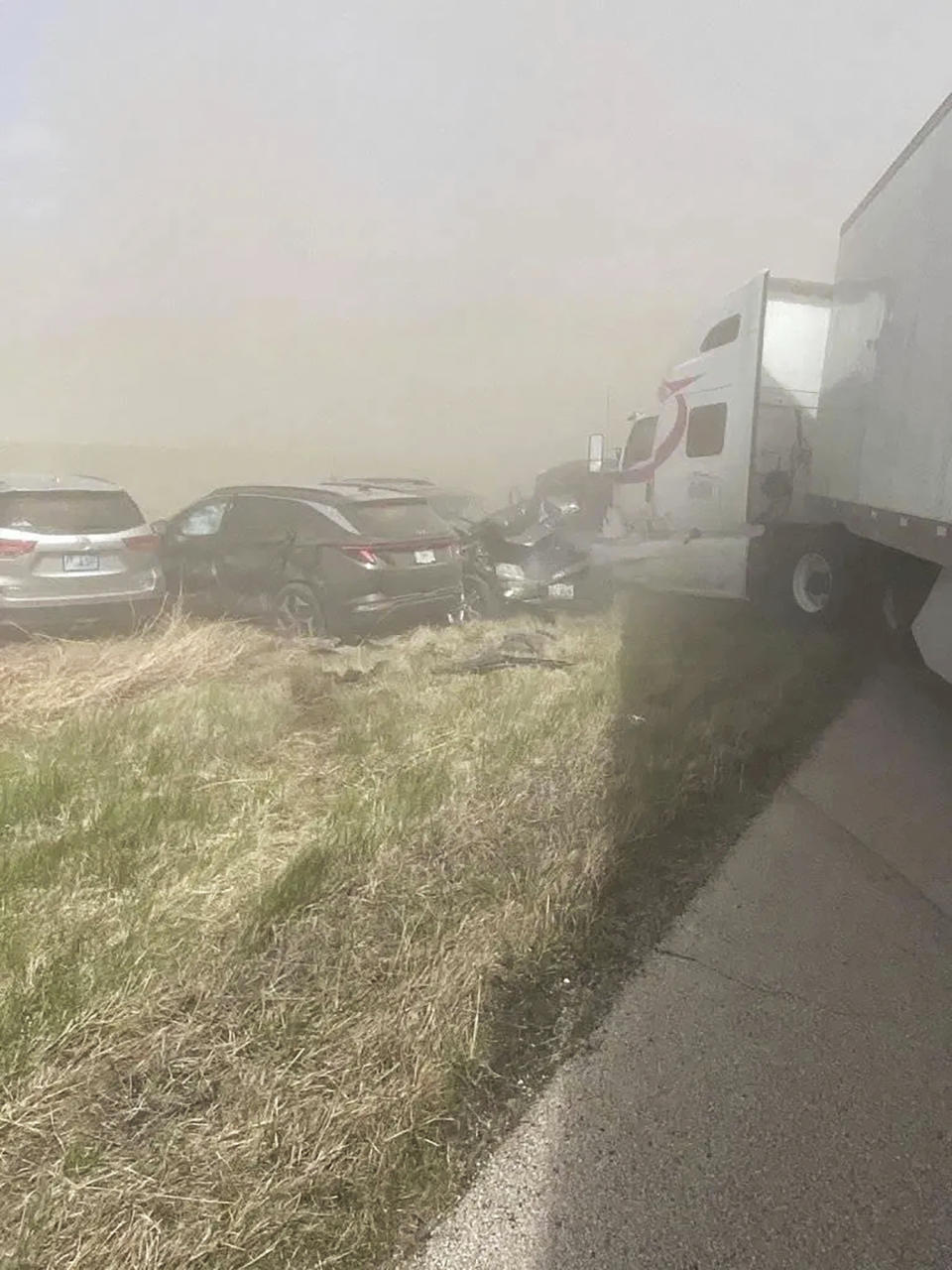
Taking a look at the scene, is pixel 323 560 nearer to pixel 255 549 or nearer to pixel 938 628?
pixel 255 549

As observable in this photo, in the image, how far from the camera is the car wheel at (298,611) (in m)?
6.75

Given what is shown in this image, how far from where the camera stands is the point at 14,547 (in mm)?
6059

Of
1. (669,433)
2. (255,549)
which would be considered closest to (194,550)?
(255,549)

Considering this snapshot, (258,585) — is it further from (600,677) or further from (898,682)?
(898,682)

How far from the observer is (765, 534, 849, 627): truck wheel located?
7.30 metres

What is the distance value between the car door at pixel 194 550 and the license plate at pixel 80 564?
95cm

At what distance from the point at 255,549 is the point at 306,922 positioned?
15.7ft

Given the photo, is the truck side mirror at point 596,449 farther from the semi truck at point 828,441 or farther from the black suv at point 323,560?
the black suv at point 323,560

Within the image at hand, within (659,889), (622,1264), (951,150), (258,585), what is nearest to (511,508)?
(258,585)

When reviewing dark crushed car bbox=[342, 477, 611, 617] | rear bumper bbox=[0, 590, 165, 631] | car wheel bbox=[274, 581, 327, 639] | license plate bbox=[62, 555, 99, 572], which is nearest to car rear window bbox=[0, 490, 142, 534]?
license plate bbox=[62, 555, 99, 572]

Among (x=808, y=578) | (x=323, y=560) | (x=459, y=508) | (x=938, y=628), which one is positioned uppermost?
(x=459, y=508)

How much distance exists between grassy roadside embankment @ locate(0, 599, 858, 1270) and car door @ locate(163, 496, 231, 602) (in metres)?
2.02

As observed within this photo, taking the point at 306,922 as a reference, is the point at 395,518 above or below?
above

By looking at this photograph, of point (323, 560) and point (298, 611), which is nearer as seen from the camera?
point (323, 560)
